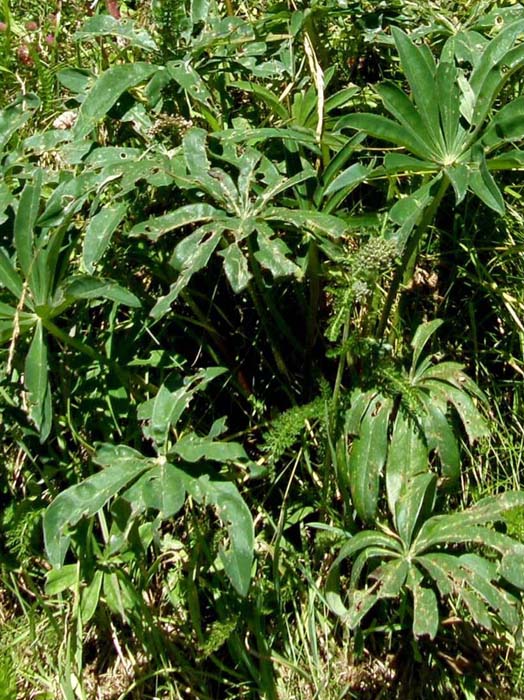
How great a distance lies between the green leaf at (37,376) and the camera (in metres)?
1.76

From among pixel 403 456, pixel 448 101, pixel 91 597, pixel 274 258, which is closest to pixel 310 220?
pixel 274 258

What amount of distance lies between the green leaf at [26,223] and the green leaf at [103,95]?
0.19m

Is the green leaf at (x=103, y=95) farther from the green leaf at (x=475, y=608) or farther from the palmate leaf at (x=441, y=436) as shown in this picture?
the green leaf at (x=475, y=608)

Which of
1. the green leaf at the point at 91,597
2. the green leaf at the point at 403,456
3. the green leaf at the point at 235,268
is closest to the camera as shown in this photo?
the green leaf at the point at 235,268

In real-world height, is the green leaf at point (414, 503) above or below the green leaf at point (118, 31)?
below

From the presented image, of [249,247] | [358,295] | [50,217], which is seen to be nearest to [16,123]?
[50,217]

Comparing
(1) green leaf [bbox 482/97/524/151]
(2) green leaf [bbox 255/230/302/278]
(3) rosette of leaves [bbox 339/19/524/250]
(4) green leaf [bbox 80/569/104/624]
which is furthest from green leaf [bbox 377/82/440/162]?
(4) green leaf [bbox 80/569/104/624]

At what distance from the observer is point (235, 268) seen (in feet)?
5.62

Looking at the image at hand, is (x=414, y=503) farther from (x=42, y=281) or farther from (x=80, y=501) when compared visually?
(x=42, y=281)

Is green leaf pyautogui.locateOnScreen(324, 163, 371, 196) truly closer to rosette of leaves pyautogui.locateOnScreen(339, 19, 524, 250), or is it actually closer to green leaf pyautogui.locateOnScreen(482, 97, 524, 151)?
rosette of leaves pyautogui.locateOnScreen(339, 19, 524, 250)

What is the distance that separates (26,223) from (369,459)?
755 millimetres

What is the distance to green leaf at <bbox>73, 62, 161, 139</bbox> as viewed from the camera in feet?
6.42

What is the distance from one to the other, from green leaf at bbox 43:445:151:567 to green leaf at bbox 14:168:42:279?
41cm

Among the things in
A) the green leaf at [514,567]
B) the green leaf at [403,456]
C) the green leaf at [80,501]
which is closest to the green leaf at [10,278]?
the green leaf at [80,501]
